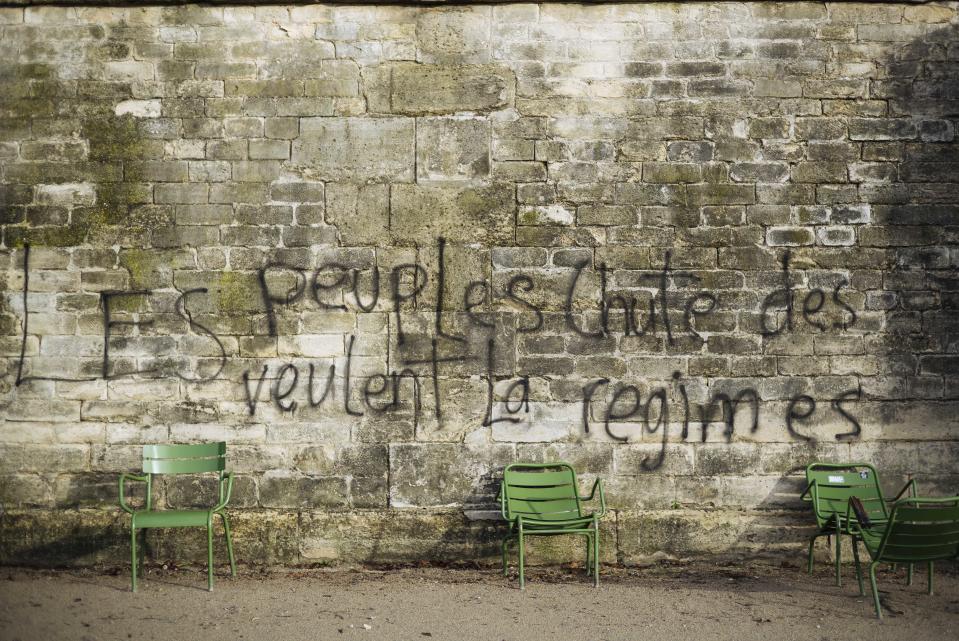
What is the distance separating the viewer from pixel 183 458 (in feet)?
18.0

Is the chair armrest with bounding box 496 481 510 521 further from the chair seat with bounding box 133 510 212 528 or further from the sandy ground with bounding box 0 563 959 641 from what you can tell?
the chair seat with bounding box 133 510 212 528

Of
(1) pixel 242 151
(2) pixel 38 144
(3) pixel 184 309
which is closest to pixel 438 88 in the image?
(1) pixel 242 151

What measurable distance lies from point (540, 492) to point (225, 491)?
7.12 ft

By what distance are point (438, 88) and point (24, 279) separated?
324cm

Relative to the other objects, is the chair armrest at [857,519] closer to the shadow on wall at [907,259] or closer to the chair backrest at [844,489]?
the chair backrest at [844,489]

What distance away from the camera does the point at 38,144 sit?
579 centimetres

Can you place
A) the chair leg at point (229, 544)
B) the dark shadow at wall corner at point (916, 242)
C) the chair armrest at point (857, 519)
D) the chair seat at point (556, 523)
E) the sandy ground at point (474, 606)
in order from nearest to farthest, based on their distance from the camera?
1. the sandy ground at point (474, 606)
2. the chair armrest at point (857, 519)
3. the chair seat at point (556, 523)
4. the chair leg at point (229, 544)
5. the dark shadow at wall corner at point (916, 242)

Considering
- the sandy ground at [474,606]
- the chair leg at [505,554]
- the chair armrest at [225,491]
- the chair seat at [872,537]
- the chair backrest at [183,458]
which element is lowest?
the sandy ground at [474,606]

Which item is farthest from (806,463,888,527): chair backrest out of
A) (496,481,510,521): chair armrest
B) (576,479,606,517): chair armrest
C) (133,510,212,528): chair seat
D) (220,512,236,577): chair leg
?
(133,510,212,528): chair seat

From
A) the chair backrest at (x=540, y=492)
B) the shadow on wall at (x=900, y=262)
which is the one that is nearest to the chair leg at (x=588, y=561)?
the chair backrest at (x=540, y=492)

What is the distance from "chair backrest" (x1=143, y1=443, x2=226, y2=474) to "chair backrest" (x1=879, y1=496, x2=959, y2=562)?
413 cm

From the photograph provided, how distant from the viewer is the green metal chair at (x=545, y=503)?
5.27m

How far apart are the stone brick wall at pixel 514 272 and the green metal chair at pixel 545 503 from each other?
0.61 ft

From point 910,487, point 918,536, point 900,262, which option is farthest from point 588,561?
point 900,262
